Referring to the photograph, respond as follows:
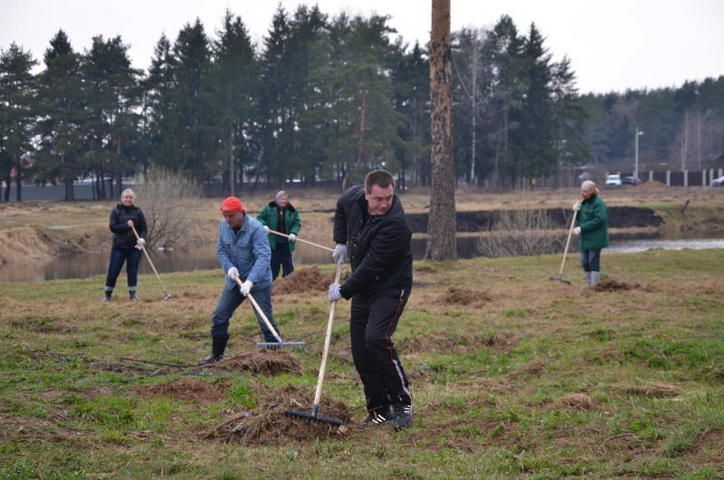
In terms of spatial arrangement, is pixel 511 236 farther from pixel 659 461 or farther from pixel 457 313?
pixel 659 461

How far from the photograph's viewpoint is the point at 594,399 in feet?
28.4

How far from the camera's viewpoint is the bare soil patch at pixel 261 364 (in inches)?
405

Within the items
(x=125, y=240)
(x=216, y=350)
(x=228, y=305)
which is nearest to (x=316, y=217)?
(x=125, y=240)

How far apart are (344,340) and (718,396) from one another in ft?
17.7

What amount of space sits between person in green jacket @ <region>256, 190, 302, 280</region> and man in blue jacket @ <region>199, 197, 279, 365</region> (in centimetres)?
709

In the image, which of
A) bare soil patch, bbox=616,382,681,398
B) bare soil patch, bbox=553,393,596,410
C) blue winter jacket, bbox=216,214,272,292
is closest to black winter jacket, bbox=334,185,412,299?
bare soil patch, bbox=553,393,596,410

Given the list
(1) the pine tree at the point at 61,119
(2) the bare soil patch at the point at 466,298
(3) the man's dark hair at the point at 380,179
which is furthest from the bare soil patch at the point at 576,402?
(1) the pine tree at the point at 61,119

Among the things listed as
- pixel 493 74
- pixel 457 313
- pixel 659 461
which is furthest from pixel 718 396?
pixel 493 74

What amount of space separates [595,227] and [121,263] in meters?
8.69

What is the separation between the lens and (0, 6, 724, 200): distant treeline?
200 feet

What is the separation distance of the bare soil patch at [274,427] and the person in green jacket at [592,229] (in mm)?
10294

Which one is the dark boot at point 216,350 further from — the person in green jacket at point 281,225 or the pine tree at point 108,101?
the pine tree at point 108,101

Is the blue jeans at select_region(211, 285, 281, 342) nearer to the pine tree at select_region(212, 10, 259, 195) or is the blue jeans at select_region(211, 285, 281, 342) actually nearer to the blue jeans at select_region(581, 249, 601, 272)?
the blue jeans at select_region(581, 249, 601, 272)

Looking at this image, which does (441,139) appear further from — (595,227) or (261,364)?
(261,364)
